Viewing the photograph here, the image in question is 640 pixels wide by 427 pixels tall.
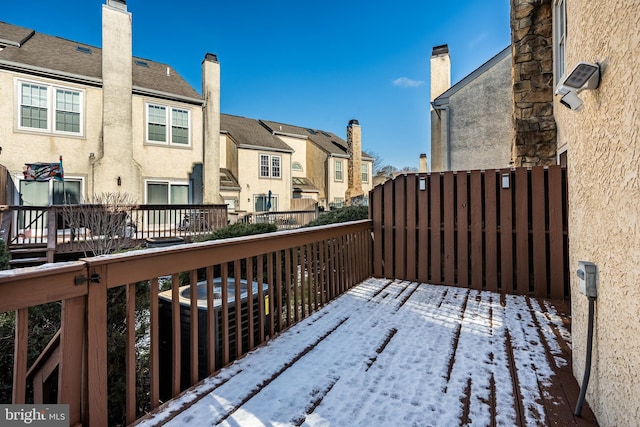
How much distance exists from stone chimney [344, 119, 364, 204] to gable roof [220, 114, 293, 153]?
4575 mm

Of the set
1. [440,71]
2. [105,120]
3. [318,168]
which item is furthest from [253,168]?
[440,71]

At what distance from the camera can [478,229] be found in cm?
458

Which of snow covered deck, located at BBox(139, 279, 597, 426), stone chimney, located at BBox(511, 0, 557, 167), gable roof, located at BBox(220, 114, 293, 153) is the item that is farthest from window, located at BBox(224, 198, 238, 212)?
snow covered deck, located at BBox(139, 279, 597, 426)

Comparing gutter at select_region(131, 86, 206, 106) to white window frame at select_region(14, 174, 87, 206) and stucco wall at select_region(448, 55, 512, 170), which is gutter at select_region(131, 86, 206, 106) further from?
stucco wall at select_region(448, 55, 512, 170)

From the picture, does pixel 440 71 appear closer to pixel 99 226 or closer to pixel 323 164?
pixel 99 226

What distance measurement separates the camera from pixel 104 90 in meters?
11.3

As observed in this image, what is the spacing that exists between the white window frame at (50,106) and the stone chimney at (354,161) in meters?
15.0

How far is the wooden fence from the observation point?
4191 millimetres

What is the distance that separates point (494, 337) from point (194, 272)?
2.54 metres

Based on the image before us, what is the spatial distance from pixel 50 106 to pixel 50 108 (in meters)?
0.06

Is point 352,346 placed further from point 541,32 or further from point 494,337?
point 541,32

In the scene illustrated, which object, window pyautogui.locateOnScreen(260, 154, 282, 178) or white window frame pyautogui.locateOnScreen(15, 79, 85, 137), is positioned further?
window pyautogui.locateOnScreen(260, 154, 282, 178)

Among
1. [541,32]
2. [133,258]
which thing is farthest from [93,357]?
[541,32]

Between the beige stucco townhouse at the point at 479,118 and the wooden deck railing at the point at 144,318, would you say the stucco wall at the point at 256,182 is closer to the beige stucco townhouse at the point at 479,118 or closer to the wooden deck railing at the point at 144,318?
the beige stucco townhouse at the point at 479,118
